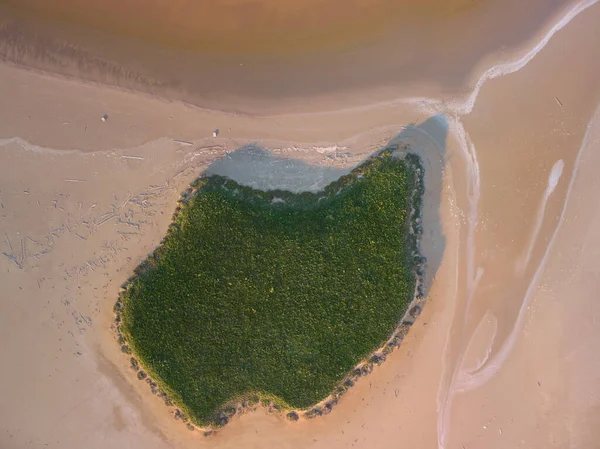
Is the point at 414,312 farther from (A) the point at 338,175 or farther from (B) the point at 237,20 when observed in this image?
(B) the point at 237,20

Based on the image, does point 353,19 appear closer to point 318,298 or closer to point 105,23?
point 105,23

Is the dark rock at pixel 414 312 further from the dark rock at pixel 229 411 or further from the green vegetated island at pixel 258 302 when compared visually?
the dark rock at pixel 229 411

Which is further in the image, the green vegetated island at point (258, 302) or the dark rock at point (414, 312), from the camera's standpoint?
the dark rock at point (414, 312)

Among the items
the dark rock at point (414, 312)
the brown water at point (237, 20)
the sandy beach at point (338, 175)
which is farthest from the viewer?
the brown water at point (237, 20)

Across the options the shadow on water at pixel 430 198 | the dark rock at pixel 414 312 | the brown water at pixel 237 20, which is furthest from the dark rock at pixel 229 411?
the brown water at pixel 237 20

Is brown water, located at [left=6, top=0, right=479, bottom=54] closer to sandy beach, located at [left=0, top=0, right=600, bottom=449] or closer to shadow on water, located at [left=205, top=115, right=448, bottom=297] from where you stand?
sandy beach, located at [left=0, top=0, right=600, bottom=449]

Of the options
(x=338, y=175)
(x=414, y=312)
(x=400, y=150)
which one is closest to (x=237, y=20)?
(x=338, y=175)

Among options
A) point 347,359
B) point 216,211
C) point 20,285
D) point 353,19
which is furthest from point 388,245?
point 20,285
